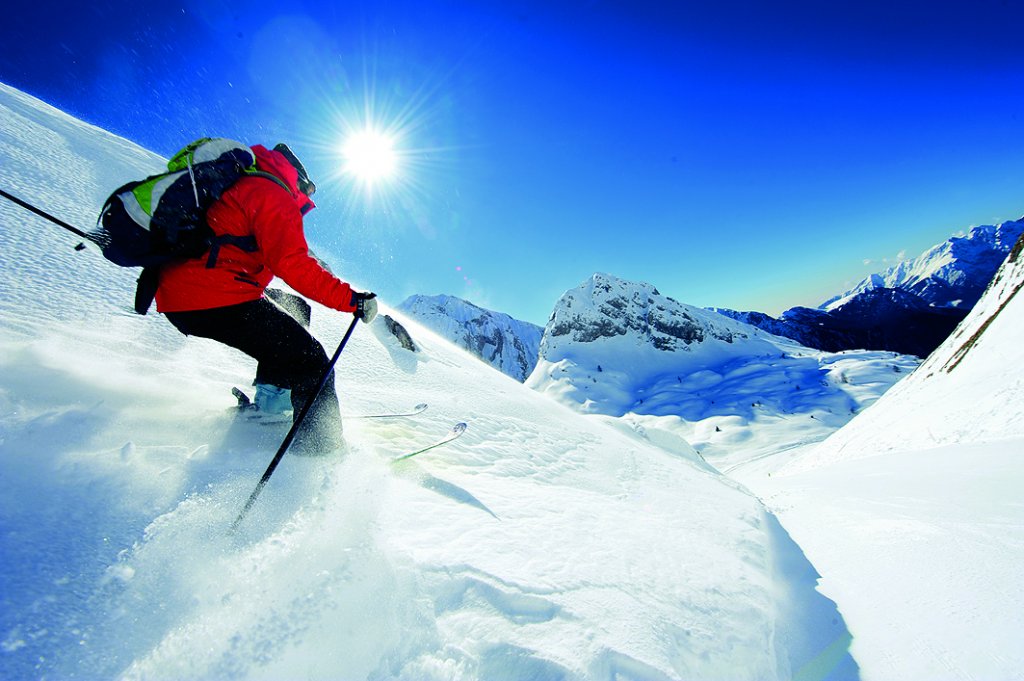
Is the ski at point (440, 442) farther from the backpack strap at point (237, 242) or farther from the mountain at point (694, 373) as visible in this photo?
the mountain at point (694, 373)

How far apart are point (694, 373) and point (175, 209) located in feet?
296

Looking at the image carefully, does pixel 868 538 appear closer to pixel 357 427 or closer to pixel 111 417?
pixel 357 427

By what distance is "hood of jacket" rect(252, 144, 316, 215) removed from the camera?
2888mm

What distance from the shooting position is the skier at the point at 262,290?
2.74 meters

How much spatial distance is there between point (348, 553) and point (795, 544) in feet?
18.2

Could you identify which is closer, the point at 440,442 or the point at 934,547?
the point at 934,547

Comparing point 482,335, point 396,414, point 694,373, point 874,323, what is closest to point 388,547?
point 396,414

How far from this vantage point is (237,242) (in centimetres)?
271

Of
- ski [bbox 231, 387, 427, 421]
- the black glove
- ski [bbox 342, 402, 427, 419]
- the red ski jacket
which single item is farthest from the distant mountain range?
the red ski jacket

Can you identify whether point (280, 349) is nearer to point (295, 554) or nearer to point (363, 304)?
point (363, 304)

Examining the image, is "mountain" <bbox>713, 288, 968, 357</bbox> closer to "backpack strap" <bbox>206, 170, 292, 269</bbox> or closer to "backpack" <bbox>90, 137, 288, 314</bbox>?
"backpack strap" <bbox>206, 170, 292, 269</bbox>

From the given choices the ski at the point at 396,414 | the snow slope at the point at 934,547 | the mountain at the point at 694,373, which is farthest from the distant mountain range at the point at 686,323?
the ski at the point at 396,414

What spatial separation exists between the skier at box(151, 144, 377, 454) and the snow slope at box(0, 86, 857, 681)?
0.39 meters

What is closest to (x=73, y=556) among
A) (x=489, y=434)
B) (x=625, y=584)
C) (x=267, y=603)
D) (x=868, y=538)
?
(x=267, y=603)
